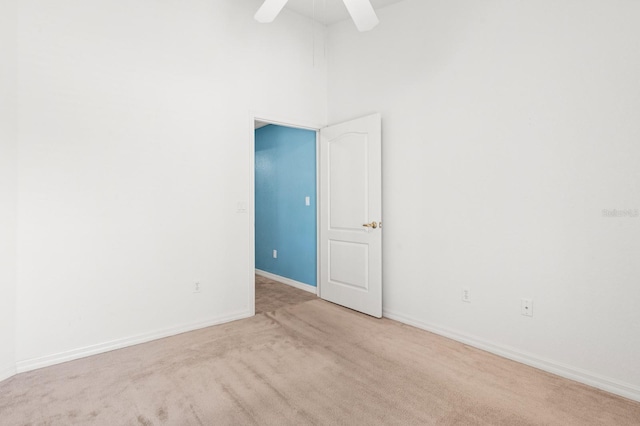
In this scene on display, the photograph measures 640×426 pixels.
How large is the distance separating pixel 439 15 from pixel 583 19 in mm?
1111

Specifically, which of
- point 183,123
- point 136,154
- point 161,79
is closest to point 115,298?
point 136,154

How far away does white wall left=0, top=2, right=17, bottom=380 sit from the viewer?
7.07 feet

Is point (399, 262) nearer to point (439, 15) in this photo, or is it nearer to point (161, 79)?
point (439, 15)

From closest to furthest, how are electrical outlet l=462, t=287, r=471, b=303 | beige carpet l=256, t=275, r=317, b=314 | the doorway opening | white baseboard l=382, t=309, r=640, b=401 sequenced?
white baseboard l=382, t=309, r=640, b=401
electrical outlet l=462, t=287, r=471, b=303
beige carpet l=256, t=275, r=317, b=314
the doorway opening

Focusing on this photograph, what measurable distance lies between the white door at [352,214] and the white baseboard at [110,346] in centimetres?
123

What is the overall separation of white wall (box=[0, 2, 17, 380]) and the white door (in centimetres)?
270

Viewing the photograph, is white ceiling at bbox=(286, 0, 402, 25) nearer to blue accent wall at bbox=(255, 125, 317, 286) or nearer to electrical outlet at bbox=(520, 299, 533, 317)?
blue accent wall at bbox=(255, 125, 317, 286)

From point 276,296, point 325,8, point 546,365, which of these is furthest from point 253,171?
point 546,365

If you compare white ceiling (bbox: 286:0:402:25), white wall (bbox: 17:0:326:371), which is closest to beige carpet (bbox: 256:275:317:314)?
white wall (bbox: 17:0:326:371)

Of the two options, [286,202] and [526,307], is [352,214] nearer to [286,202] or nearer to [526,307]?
[286,202]

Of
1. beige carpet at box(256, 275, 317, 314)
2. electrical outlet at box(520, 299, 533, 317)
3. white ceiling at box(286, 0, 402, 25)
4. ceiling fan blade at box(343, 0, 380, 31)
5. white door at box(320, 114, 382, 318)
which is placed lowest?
beige carpet at box(256, 275, 317, 314)

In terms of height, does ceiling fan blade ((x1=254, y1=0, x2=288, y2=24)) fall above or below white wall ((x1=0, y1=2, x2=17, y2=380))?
above

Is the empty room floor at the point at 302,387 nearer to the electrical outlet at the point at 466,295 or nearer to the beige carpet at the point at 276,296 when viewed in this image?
the electrical outlet at the point at 466,295

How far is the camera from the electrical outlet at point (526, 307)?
94.1 inches
